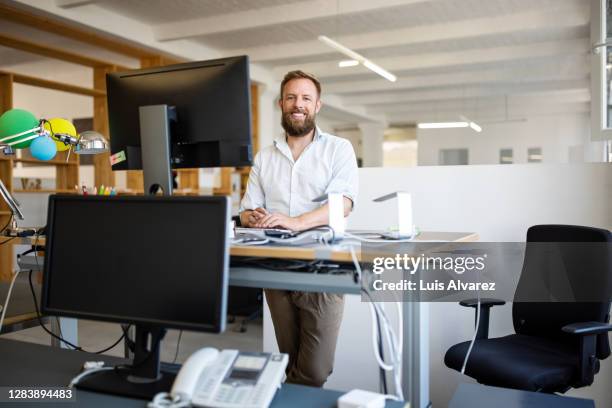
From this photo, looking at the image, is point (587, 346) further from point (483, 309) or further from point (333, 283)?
point (333, 283)

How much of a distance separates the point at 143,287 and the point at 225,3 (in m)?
5.76

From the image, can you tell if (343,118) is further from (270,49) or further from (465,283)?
(465,283)

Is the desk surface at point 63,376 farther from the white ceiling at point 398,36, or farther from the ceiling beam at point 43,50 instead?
the ceiling beam at point 43,50

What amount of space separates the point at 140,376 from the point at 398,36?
6787 millimetres

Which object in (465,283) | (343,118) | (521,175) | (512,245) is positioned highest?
(343,118)

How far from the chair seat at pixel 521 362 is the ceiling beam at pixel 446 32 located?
209 inches

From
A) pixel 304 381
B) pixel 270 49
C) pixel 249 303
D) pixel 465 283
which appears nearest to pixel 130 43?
pixel 270 49

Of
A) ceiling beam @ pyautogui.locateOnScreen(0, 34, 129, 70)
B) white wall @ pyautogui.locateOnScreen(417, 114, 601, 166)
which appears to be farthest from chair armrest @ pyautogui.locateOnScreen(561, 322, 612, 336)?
white wall @ pyautogui.locateOnScreen(417, 114, 601, 166)

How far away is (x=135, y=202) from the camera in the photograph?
1.24m

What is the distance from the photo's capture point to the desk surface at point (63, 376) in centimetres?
115

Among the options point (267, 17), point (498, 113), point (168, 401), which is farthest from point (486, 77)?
point (168, 401)

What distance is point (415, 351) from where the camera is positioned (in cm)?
142

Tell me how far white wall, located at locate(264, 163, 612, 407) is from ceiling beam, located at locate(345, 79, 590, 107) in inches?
328

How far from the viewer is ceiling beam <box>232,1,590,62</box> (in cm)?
639
